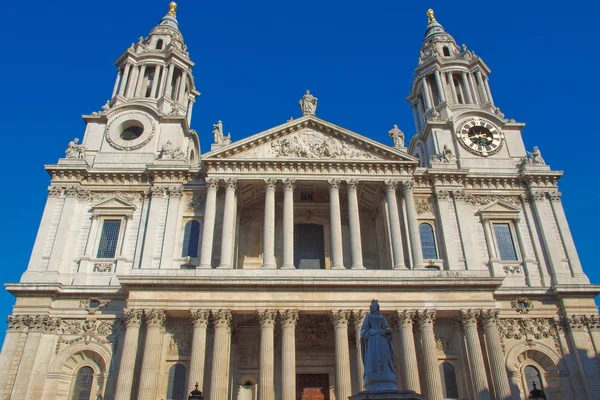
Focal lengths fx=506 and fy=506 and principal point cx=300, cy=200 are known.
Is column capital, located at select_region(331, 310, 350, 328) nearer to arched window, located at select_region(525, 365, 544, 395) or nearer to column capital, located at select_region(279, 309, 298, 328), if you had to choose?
column capital, located at select_region(279, 309, 298, 328)

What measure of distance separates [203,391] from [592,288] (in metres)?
21.5

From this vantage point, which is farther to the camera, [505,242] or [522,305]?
[505,242]

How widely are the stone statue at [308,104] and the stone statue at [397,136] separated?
5.16 metres

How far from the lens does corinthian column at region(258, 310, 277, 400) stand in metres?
22.7

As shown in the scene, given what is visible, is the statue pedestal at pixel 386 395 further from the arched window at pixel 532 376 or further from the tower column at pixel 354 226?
the arched window at pixel 532 376

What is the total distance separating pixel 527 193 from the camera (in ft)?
105

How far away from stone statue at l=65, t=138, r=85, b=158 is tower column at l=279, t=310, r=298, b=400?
17.0m

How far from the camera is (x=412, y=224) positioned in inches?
A: 1123

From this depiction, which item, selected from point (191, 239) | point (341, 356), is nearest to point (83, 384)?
point (191, 239)

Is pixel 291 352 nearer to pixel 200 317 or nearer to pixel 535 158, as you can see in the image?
pixel 200 317

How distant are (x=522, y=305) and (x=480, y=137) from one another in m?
12.4

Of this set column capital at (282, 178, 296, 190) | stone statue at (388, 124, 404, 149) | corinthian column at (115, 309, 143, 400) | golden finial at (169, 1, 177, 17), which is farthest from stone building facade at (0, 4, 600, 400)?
golden finial at (169, 1, 177, 17)

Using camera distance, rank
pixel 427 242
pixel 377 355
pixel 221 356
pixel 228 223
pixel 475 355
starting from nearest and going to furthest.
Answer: pixel 377 355, pixel 221 356, pixel 475 355, pixel 228 223, pixel 427 242

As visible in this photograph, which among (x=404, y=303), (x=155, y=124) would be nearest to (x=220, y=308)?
(x=404, y=303)
